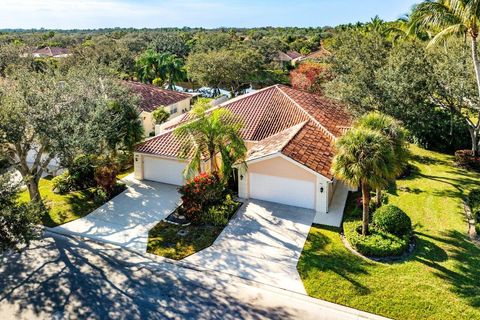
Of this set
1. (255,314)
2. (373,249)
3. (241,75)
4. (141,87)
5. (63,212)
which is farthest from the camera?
(241,75)

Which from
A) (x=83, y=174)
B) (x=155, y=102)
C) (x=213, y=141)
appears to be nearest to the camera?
(x=213, y=141)

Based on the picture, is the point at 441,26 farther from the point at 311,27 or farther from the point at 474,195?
the point at 311,27

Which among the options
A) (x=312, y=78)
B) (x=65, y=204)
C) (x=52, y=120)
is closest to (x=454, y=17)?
(x=52, y=120)

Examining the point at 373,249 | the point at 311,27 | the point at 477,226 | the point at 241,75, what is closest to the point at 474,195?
the point at 477,226

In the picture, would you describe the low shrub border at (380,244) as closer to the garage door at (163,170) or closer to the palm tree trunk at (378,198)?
the palm tree trunk at (378,198)

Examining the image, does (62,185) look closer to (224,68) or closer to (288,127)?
(288,127)

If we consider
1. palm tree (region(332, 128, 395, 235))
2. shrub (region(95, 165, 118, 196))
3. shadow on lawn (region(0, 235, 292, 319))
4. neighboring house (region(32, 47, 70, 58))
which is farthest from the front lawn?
neighboring house (region(32, 47, 70, 58))

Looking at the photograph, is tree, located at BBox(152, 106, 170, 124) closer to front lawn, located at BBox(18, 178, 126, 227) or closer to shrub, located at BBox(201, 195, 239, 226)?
Answer: front lawn, located at BBox(18, 178, 126, 227)
